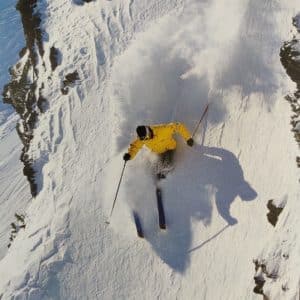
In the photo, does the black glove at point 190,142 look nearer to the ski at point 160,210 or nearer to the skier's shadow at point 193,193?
the skier's shadow at point 193,193

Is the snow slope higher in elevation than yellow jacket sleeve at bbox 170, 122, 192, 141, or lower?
lower

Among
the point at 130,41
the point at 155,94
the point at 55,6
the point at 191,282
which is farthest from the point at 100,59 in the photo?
the point at 191,282

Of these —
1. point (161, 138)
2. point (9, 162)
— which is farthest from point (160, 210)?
point (9, 162)

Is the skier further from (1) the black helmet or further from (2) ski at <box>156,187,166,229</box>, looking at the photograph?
(2) ski at <box>156,187,166,229</box>

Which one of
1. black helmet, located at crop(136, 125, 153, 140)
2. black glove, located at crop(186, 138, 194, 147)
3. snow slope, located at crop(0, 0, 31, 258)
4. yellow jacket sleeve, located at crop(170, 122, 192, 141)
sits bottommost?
snow slope, located at crop(0, 0, 31, 258)

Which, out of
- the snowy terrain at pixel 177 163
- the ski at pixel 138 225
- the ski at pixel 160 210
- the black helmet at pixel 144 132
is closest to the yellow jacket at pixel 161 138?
the black helmet at pixel 144 132

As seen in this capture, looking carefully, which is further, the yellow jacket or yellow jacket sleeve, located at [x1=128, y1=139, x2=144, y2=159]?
yellow jacket sleeve, located at [x1=128, y1=139, x2=144, y2=159]

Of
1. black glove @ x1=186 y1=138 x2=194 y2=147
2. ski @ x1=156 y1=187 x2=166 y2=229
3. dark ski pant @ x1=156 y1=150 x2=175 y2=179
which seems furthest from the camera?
dark ski pant @ x1=156 y1=150 x2=175 y2=179

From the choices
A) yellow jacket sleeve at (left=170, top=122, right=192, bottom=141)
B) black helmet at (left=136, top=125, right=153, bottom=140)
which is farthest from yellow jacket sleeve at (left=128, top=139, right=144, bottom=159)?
yellow jacket sleeve at (left=170, top=122, right=192, bottom=141)

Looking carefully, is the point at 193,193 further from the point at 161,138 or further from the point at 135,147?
the point at 135,147
